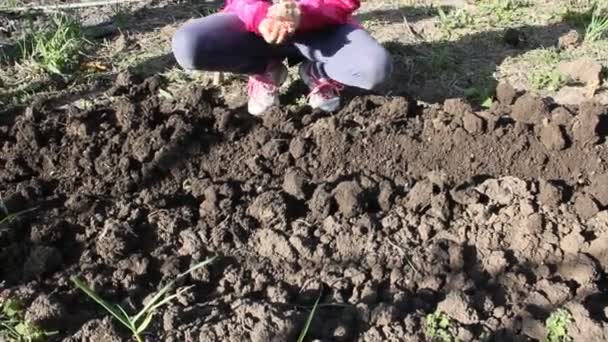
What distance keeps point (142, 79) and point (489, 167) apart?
1602 millimetres

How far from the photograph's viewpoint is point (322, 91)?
11.8ft

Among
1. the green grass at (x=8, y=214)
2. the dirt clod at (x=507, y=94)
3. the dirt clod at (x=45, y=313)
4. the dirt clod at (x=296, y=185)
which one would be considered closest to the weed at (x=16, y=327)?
the dirt clod at (x=45, y=313)

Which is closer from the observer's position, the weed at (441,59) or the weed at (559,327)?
the weed at (559,327)

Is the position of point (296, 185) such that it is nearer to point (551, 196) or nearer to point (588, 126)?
point (551, 196)

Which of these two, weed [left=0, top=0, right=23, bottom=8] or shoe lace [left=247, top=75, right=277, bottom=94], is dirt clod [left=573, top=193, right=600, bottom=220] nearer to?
shoe lace [left=247, top=75, right=277, bottom=94]

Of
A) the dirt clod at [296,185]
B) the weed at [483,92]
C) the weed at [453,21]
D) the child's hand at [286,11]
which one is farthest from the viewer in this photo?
the weed at [453,21]

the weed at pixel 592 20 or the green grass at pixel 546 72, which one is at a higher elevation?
the weed at pixel 592 20

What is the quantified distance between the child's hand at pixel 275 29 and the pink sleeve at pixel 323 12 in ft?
0.51

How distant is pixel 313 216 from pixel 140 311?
69 centimetres

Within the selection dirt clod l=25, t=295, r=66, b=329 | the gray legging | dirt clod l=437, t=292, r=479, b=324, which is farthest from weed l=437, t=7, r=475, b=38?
dirt clod l=25, t=295, r=66, b=329

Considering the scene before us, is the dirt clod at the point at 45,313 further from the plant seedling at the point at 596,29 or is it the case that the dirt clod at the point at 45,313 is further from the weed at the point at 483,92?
the plant seedling at the point at 596,29

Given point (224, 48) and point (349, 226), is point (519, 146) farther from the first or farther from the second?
point (224, 48)

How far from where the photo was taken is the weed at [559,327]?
2.48 meters

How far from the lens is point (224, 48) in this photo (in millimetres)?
3521
